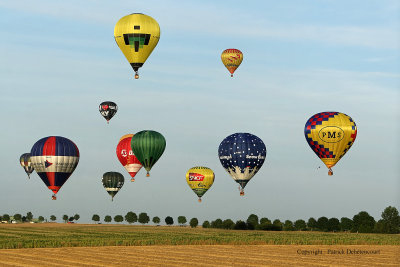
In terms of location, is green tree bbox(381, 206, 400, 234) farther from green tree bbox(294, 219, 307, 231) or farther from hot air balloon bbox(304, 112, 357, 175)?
hot air balloon bbox(304, 112, 357, 175)

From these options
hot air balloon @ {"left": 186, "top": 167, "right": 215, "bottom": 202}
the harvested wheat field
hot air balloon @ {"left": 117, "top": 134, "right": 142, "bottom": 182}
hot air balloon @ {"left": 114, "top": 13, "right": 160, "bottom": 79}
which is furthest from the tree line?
the harvested wheat field

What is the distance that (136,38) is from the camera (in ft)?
279

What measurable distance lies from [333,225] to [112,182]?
55.7 m

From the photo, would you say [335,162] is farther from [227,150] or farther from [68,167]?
[68,167]

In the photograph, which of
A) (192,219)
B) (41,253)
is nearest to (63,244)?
(41,253)

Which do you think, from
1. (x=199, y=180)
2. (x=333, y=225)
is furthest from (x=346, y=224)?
(x=199, y=180)

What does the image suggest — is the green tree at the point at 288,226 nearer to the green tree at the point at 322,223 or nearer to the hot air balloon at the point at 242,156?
the green tree at the point at 322,223

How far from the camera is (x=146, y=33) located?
85.1 meters

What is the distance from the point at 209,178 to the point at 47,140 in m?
32.2

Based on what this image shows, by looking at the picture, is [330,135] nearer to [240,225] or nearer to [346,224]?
[240,225]

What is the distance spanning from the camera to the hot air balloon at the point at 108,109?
118 meters

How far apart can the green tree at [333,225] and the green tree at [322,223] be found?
0.74 m

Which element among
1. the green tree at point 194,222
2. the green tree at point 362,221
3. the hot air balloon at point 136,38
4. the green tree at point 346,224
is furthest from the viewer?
the green tree at point 194,222

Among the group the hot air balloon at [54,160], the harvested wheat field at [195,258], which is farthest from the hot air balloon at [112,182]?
the harvested wheat field at [195,258]
